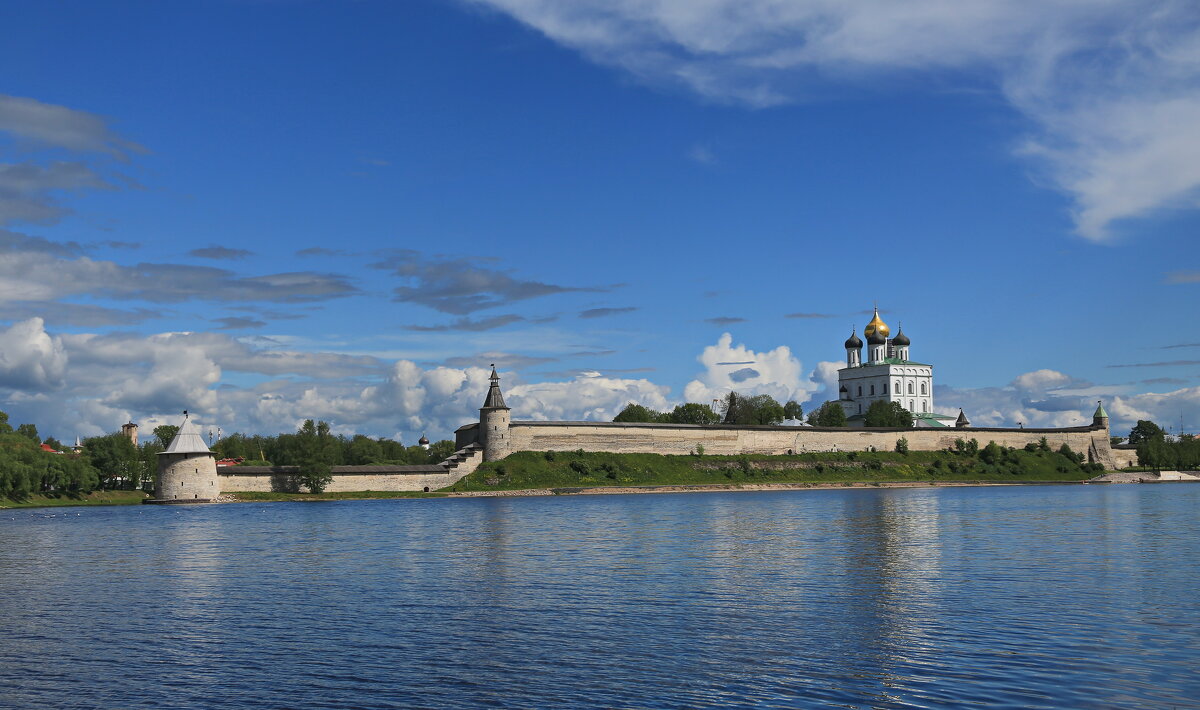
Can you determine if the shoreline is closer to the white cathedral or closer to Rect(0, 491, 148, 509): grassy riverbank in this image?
Rect(0, 491, 148, 509): grassy riverbank

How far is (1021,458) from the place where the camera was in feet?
302

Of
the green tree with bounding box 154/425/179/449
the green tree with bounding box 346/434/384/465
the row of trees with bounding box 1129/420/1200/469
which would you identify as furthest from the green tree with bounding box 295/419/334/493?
the row of trees with bounding box 1129/420/1200/469

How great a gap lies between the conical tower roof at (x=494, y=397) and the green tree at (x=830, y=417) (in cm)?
3528

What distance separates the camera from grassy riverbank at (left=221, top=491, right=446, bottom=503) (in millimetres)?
63719

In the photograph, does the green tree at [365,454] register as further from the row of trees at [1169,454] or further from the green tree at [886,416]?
the row of trees at [1169,454]

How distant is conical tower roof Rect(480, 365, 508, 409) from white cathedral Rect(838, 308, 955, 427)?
44.9 metres

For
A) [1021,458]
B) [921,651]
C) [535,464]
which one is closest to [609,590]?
[921,651]

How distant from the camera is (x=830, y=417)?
326ft

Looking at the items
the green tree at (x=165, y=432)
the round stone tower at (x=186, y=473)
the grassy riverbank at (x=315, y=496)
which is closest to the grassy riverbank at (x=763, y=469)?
the grassy riverbank at (x=315, y=496)

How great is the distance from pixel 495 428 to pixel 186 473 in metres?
21.1

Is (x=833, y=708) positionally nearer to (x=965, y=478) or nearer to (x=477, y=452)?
(x=477, y=452)

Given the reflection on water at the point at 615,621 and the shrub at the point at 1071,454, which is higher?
the shrub at the point at 1071,454

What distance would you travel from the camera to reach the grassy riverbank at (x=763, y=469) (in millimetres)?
71688

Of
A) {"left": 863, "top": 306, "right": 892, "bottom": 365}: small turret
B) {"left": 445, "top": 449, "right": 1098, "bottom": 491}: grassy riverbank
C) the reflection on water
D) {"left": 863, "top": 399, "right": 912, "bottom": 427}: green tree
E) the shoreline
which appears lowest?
the shoreline
